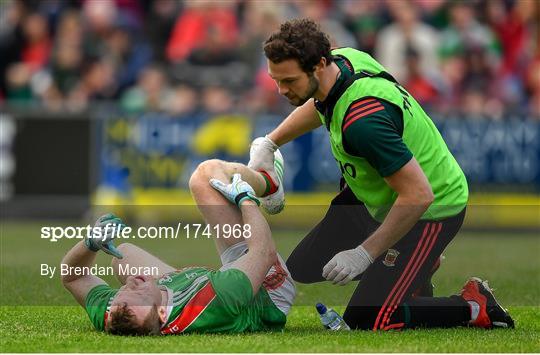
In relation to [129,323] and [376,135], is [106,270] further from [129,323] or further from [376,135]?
[376,135]

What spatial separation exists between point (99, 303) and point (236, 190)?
104 centimetres

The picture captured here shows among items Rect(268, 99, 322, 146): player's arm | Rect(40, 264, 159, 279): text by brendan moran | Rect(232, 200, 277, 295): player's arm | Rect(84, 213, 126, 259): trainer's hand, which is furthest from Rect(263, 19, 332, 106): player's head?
Rect(40, 264, 159, 279): text by brendan moran

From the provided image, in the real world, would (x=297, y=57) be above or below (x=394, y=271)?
above

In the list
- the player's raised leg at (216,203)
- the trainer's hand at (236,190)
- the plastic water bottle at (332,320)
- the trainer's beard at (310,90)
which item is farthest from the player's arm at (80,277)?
the trainer's beard at (310,90)

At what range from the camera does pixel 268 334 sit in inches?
301

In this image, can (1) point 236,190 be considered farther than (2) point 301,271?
No

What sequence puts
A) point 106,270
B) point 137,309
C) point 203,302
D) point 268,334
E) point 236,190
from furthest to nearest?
point 106,270 → point 236,190 → point 268,334 → point 203,302 → point 137,309

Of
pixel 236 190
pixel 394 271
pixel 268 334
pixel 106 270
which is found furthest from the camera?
pixel 106 270

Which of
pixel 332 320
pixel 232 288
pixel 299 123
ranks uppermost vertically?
pixel 299 123

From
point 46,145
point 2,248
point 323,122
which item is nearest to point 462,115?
point 46,145

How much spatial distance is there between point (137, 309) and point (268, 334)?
0.84m

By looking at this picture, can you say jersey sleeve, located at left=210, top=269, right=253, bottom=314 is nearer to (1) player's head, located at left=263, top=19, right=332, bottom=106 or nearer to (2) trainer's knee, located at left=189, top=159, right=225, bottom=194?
(2) trainer's knee, located at left=189, top=159, right=225, bottom=194

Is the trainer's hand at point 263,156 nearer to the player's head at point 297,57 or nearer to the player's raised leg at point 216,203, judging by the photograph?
the player's raised leg at point 216,203

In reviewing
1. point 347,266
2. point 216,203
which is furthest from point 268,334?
point 216,203
